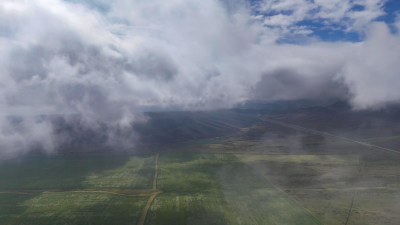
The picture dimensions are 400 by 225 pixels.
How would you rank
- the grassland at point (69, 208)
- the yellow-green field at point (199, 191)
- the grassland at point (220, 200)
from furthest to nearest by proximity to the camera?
the yellow-green field at point (199, 191)
the grassland at point (220, 200)
the grassland at point (69, 208)

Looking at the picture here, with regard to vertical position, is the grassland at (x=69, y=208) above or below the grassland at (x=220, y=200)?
above

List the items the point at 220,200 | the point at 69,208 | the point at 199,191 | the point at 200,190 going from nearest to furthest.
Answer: the point at 69,208, the point at 220,200, the point at 199,191, the point at 200,190

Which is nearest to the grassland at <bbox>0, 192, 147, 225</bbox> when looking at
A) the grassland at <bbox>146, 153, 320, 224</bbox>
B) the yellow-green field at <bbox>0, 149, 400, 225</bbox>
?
the yellow-green field at <bbox>0, 149, 400, 225</bbox>

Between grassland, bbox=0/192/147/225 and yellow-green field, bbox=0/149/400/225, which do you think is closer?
grassland, bbox=0/192/147/225

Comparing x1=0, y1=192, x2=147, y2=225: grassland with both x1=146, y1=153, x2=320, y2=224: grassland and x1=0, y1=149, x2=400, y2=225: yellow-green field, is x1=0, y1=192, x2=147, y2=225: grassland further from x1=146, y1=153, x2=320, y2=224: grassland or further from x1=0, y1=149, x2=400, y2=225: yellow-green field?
x1=146, y1=153, x2=320, y2=224: grassland

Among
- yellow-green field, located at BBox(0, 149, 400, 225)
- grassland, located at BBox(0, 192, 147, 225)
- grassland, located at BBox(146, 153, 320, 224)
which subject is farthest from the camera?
yellow-green field, located at BBox(0, 149, 400, 225)

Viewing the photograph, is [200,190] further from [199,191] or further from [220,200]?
[220,200]

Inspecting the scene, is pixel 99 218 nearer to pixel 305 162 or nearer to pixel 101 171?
pixel 101 171

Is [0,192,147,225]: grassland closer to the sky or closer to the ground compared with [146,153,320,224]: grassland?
closer to the sky

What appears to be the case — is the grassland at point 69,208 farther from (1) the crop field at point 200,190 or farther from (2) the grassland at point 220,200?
(2) the grassland at point 220,200

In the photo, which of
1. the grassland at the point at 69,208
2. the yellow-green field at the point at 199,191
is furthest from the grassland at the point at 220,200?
the grassland at the point at 69,208

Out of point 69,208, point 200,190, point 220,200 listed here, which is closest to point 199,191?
point 200,190

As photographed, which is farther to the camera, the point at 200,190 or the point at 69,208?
the point at 200,190
